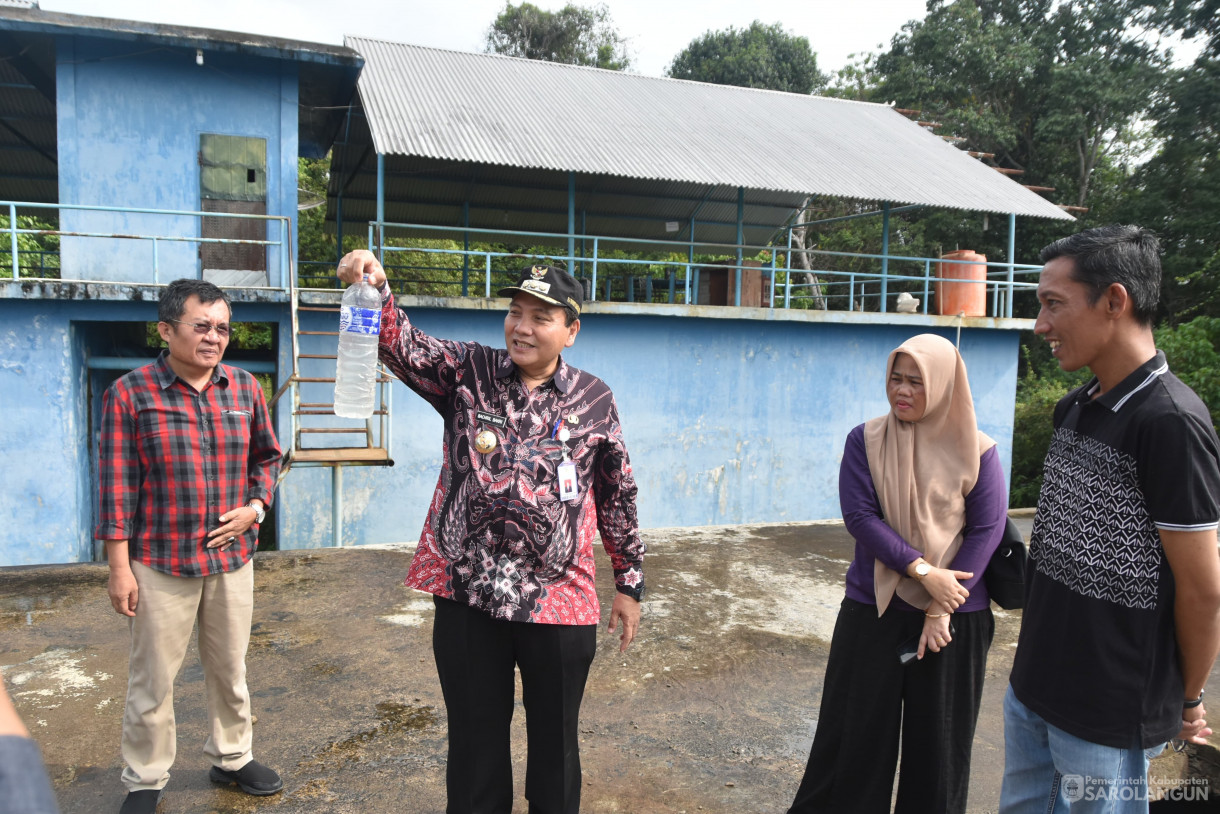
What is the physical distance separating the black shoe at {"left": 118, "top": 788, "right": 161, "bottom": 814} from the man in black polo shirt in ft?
8.79

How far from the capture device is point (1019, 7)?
21.2 m

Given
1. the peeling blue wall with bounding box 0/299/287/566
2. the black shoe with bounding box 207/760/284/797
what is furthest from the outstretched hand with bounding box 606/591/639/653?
the peeling blue wall with bounding box 0/299/287/566

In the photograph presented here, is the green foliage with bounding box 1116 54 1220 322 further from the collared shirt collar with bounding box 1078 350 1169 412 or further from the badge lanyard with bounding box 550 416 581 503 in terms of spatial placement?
the badge lanyard with bounding box 550 416 581 503

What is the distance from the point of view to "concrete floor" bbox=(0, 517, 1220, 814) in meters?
3.07

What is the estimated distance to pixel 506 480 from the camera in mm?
2230

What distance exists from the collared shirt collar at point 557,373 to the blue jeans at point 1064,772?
1.45 m

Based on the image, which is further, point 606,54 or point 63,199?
point 606,54

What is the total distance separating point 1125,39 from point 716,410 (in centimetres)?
1793

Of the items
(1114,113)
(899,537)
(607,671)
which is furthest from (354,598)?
(1114,113)

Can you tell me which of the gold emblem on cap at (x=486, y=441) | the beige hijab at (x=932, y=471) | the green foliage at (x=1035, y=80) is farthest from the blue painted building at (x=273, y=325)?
the green foliage at (x=1035, y=80)

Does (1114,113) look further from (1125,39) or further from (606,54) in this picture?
(606,54)

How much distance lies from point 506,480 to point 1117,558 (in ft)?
4.90

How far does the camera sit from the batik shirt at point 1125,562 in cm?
171

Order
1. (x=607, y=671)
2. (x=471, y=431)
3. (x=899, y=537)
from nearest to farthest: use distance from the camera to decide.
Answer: (x=471, y=431), (x=899, y=537), (x=607, y=671)
